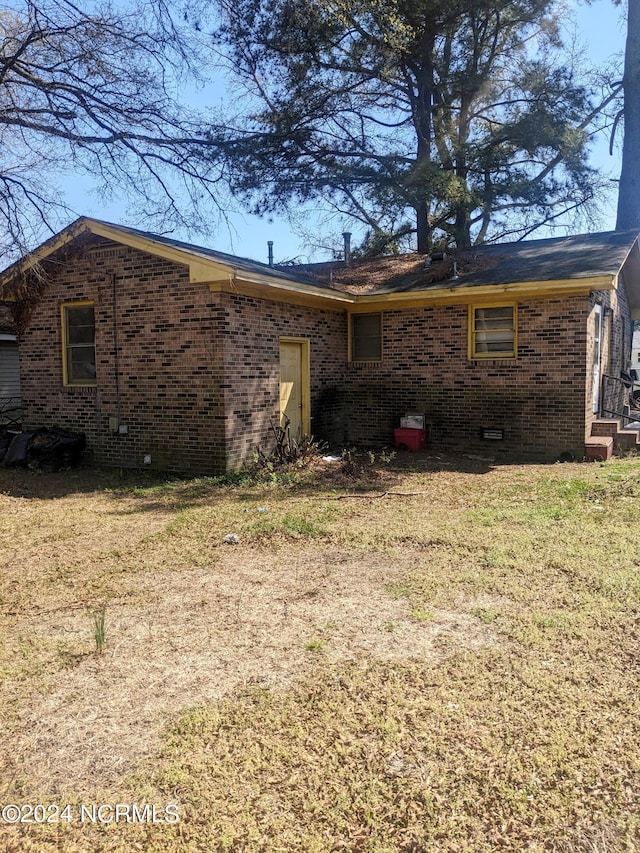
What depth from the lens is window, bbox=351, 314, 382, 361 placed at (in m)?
13.1

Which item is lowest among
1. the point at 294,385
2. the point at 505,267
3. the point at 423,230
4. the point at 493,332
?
the point at 294,385

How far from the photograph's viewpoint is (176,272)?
31.6 feet

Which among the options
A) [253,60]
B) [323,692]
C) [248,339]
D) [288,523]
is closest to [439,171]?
[253,60]

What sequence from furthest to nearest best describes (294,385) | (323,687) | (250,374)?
(294,385) < (250,374) < (323,687)

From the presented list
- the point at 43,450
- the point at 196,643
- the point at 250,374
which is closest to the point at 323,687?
the point at 196,643

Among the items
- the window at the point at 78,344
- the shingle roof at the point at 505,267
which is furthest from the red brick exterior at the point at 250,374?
the shingle roof at the point at 505,267

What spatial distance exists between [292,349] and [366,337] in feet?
7.60

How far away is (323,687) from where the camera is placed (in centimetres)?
326

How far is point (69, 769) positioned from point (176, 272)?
8.09 metres

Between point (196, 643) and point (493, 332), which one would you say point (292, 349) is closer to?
point (493, 332)

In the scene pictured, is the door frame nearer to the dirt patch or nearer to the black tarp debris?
the black tarp debris

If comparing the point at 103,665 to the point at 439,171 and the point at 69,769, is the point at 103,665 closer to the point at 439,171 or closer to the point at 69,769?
the point at 69,769

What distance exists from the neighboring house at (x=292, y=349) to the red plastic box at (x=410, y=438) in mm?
342

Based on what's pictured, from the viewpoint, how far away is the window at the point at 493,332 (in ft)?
37.9
